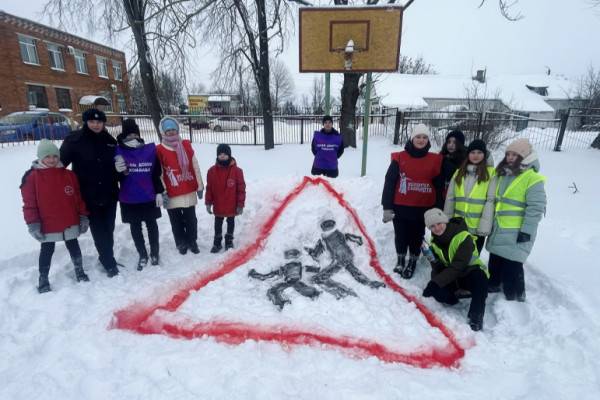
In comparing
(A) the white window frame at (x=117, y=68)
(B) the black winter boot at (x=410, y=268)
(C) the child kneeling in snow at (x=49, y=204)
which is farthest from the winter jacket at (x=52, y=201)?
(A) the white window frame at (x=117, y=68)

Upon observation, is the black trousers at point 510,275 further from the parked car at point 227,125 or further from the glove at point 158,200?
the parked car at point 227,125

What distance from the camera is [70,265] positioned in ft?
13.0

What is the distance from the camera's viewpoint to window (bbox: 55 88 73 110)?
73.7 feet

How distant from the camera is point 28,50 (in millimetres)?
20281

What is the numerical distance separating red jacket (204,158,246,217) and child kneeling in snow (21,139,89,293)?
4.77 feet

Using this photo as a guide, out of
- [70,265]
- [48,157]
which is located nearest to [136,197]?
[48,157]

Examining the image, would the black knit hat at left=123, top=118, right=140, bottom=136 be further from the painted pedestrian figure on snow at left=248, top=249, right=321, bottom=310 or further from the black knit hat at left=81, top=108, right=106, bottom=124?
the painted pedestrian figure on snow at left=248, top=249, right=321, bottom=310

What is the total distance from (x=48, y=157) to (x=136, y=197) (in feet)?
2.97

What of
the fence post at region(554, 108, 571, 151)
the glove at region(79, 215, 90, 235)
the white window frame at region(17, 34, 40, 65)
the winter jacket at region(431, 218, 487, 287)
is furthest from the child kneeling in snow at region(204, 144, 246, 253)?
the white window frame at region(17, 34, 40, 65)

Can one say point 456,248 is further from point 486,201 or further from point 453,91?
point 453,91

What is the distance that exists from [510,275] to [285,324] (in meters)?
2.30

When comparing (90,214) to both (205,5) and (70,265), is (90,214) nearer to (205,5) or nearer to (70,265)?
(70,265)

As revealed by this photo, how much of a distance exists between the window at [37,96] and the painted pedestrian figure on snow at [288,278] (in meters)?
23.9

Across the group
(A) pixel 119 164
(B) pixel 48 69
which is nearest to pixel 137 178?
(A) pixel 119 164
